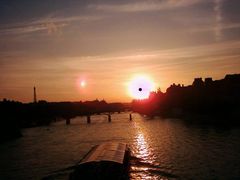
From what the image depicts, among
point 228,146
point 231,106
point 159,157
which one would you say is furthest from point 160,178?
point 231,106

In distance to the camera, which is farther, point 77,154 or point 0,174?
point 77,154

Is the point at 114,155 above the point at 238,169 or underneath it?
above

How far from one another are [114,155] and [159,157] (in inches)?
792

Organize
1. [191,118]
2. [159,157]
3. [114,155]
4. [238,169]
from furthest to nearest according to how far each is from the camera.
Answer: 1. [191,118]
2. [159,157]
3. [238,169]
4. [114,155]

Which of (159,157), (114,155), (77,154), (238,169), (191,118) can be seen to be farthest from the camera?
(191,118)

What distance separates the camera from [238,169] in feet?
165

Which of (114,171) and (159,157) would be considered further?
(159,157)

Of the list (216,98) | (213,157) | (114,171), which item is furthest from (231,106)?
(114,171)

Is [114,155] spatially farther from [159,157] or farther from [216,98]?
[216,98]

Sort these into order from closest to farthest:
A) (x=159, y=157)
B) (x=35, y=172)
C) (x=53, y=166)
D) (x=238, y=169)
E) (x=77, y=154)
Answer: (x=238, y=169), (x=35, y=172), (x=53, y=166), (x=159, y=157), (x=77, y=154)

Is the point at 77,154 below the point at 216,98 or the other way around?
below

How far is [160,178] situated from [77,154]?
1148 inches

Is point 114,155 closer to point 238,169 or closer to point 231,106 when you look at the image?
point 238,169

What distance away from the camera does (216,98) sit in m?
188
